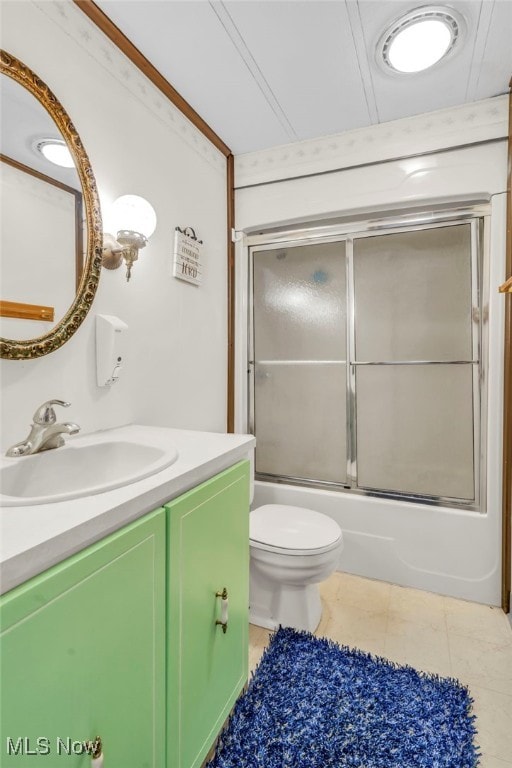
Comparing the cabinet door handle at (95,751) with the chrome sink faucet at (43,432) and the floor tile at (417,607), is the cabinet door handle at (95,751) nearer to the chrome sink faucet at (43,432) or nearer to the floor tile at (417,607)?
the chrome sink faucet at (43,432)

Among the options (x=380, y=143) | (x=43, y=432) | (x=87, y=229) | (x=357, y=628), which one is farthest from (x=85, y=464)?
(x=380, y=143)

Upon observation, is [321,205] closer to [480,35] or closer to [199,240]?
[199,240]

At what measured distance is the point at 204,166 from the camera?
6.67 feet

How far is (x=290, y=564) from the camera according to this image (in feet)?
5.04

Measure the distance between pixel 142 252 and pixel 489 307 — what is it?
1656 millimetres

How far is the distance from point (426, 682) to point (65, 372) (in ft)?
5.60

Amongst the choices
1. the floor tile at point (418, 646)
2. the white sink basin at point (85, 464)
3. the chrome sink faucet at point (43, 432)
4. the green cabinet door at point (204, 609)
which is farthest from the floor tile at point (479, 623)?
the chrome sink faucet at point (43, 432)

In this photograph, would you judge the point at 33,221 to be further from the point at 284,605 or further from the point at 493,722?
the point at 493,722

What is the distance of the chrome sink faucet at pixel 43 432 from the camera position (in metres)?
1.01

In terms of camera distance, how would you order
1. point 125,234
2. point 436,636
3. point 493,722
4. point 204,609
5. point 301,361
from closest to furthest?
point 204,609, point 493,722, point 125,234, point 436,636, point 301,361

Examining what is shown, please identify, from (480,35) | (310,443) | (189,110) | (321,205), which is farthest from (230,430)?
(480,35)

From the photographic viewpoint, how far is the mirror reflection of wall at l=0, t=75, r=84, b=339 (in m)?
1.05

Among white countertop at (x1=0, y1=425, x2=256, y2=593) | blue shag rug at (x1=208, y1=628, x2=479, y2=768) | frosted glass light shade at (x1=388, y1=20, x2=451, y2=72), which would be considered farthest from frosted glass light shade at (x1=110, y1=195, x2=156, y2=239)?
blue shag rug at (x1=208, y1=628, x2=479, y2=768)
